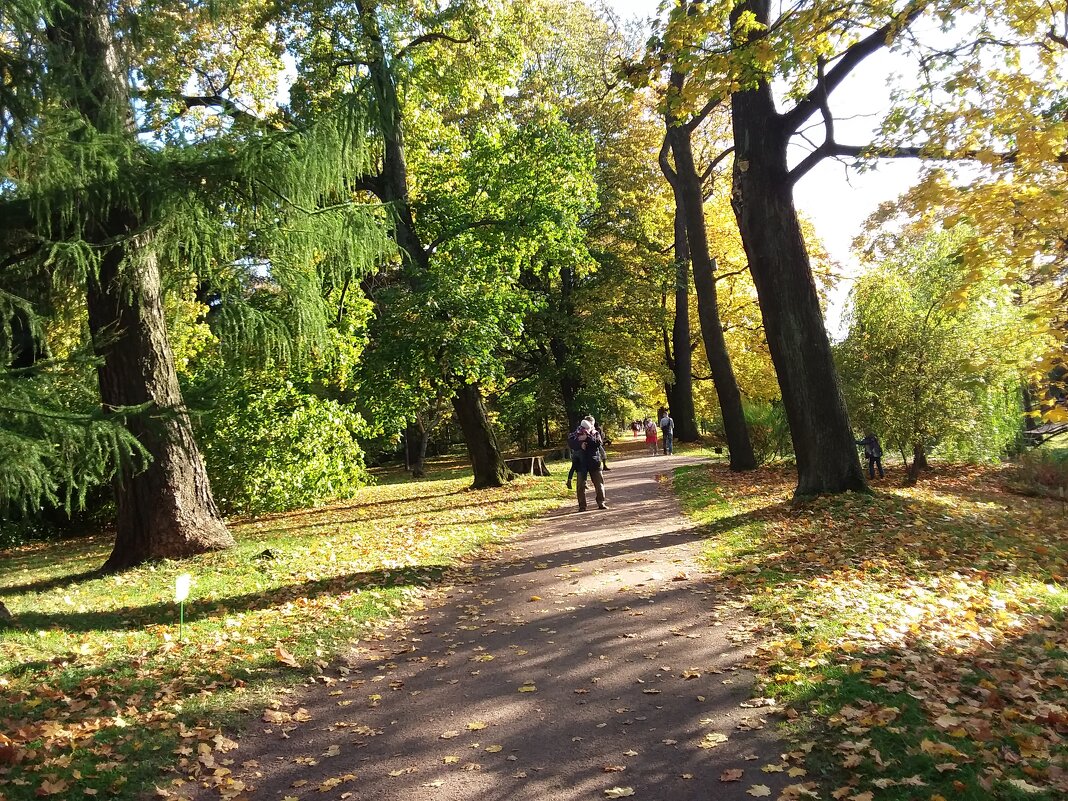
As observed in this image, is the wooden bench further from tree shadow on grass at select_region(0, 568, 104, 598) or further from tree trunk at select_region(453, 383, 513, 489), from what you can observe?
tree shadow on grass at select_region(0, 568, 104, 598)

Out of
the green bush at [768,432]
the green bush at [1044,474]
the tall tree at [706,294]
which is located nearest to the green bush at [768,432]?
the green bush at [768,432]

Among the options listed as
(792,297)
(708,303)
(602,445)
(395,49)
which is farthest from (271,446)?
(708,303)

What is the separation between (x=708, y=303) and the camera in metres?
20.7

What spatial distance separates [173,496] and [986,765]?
31.8 feet

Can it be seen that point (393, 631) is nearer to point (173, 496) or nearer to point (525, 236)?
point (173, 496)

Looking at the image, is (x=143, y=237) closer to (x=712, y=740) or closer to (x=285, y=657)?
(x=285, y=657)

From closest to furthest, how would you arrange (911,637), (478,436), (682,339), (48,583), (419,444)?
(911,637) → (48,583) → (478,436) → (419,444) → (682,339)

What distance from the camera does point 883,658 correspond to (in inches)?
207

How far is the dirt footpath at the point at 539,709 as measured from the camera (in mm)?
3986

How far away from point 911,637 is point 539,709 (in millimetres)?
2986

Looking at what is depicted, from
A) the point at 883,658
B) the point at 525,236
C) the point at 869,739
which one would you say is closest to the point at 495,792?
the point at 869,739

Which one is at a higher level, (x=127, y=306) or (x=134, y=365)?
(x=127, y=306)

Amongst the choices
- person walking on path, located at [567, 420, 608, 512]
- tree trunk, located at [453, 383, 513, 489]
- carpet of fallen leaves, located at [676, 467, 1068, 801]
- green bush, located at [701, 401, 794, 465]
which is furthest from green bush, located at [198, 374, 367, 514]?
green bush, located at [701, 401, 794, 465]

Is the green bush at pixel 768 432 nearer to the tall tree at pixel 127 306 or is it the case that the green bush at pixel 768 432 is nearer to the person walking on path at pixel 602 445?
the person walking on path at pixel 602 445
